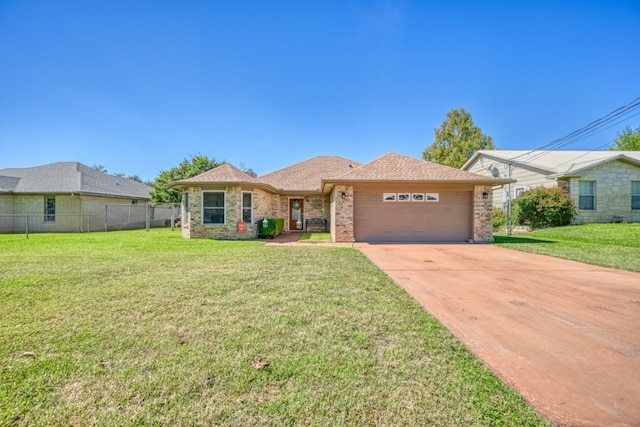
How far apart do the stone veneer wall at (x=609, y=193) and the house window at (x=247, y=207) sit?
1683 centimetres

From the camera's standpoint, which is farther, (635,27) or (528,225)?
(528,225)

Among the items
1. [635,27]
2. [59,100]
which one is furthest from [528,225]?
[59,100]

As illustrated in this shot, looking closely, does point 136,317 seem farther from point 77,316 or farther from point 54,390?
point 54,390

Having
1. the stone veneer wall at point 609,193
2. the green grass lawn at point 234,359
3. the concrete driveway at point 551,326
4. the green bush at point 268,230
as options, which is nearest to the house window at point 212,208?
the green bush at point 268,230

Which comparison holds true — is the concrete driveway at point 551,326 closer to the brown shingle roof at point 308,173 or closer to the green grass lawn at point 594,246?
the green grass lawn at point 594,246

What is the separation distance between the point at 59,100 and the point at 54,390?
1716cm

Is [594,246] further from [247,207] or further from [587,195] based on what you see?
[247,207]

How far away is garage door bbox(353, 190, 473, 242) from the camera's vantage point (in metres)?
11.6

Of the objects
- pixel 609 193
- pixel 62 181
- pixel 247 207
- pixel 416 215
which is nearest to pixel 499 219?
pixel 609 193

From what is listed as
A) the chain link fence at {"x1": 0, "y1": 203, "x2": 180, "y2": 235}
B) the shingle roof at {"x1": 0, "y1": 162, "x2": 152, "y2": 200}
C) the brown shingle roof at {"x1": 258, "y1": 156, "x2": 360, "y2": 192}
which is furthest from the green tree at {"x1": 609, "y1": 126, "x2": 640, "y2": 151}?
the shingle roof at {"x1": 0, "y1": 162, "x2": 152, "y2": 200}

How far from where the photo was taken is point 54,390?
2.02m

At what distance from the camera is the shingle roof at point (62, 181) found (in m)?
16.1

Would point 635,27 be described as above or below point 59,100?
above

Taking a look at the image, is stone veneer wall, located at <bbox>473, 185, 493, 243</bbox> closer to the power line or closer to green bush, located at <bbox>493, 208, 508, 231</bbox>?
the power line
